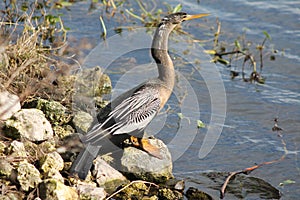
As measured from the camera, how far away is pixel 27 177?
4.91 metres

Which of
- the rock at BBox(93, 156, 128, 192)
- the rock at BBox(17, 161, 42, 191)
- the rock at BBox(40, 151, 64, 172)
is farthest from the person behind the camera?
the rock at BBox(93, 156, 128, 192)

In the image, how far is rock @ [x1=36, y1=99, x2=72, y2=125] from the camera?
5992 mm

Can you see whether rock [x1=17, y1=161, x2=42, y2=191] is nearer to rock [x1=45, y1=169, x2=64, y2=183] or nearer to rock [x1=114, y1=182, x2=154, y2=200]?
→ rock [x1=45, y1=169, x2=64, y2=183]

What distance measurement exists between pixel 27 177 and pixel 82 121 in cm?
123

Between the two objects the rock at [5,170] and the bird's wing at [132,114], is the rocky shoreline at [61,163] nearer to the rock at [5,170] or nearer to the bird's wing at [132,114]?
the rock at [5,170]

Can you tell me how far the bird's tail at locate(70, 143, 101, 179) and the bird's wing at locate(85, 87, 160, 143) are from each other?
0.21m

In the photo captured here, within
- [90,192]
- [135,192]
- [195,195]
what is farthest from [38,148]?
[195,195]

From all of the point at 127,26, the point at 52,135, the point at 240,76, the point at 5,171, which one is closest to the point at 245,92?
the point at 240,76

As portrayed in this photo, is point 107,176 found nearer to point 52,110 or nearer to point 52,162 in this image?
point 52,162

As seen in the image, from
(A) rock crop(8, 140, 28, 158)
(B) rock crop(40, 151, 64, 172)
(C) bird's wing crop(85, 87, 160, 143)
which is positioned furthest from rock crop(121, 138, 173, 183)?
(A) rock crop(8, 140, 28, 158)

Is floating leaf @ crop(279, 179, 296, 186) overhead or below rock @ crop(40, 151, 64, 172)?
below

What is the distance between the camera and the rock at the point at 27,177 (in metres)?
4.90

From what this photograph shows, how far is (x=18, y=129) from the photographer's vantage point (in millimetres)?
5473

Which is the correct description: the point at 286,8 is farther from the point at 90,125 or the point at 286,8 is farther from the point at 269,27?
the point at 90,125
